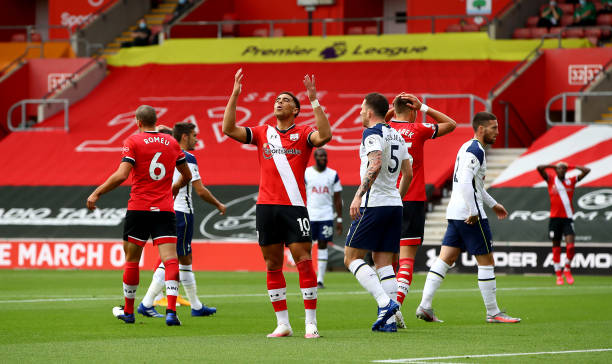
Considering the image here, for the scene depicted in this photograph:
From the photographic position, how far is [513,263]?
24.7 meters

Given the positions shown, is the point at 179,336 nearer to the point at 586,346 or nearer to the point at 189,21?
the point at 586,346

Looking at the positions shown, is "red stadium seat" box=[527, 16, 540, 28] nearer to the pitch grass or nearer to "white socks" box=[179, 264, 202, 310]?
the pitch grass

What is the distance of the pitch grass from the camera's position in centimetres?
973

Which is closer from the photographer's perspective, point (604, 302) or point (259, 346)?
point (259, 346)

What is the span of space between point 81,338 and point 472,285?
10.8 m

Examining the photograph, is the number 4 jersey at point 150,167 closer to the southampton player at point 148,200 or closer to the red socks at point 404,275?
the southampton player at point 148,200

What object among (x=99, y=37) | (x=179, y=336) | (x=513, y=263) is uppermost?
(x=99, y=37)

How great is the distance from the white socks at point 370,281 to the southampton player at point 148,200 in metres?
2.42

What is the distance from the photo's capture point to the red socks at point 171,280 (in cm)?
1297

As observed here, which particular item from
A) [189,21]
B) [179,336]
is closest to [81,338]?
[179,336]

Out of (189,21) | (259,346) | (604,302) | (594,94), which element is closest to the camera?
→ (259,346)

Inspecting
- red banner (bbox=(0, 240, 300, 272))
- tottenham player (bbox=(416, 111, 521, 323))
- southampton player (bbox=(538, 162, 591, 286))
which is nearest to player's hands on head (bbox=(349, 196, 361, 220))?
tottenham player (bbox=(416, 111, 521, 323))

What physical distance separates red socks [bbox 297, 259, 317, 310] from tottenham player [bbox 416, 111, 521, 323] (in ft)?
7.91

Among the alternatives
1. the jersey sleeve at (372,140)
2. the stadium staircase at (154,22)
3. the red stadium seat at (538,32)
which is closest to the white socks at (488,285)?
the jersey sleeve at (372,140)
